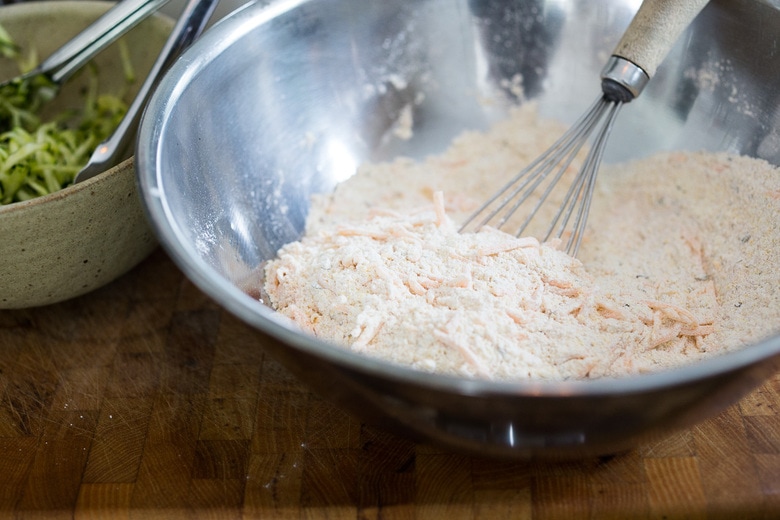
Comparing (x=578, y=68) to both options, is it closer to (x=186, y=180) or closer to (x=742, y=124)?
(x=742, y=124)

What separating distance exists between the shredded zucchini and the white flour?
0.44m

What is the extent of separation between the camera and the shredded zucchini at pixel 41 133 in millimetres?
1174

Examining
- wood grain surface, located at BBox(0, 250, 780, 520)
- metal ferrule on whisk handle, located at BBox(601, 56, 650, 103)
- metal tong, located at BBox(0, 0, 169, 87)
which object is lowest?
wood grain surface, located at BBox(0, 250, 780, 520)

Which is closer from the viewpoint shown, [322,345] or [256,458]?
[322,345]

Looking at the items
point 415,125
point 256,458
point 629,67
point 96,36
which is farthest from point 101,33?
point 629,67

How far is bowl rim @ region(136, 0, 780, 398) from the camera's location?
0.65 metres

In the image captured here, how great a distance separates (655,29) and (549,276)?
0.43 m

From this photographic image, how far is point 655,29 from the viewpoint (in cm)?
107

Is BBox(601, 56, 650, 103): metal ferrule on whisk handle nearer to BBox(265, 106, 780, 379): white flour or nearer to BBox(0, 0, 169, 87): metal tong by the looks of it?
BBox(265, 106, 780, 379): white flour

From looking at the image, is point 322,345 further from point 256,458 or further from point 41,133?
point 41,133

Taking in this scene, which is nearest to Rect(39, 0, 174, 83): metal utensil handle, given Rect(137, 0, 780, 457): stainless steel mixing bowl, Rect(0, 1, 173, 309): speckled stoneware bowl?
Rect(137, 0, 780, 457): stainless steel mixing bowl

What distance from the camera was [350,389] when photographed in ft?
2.52

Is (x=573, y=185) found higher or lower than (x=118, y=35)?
higher

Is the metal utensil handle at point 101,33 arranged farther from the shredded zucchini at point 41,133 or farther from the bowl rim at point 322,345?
the bowl rim at point 322,345
